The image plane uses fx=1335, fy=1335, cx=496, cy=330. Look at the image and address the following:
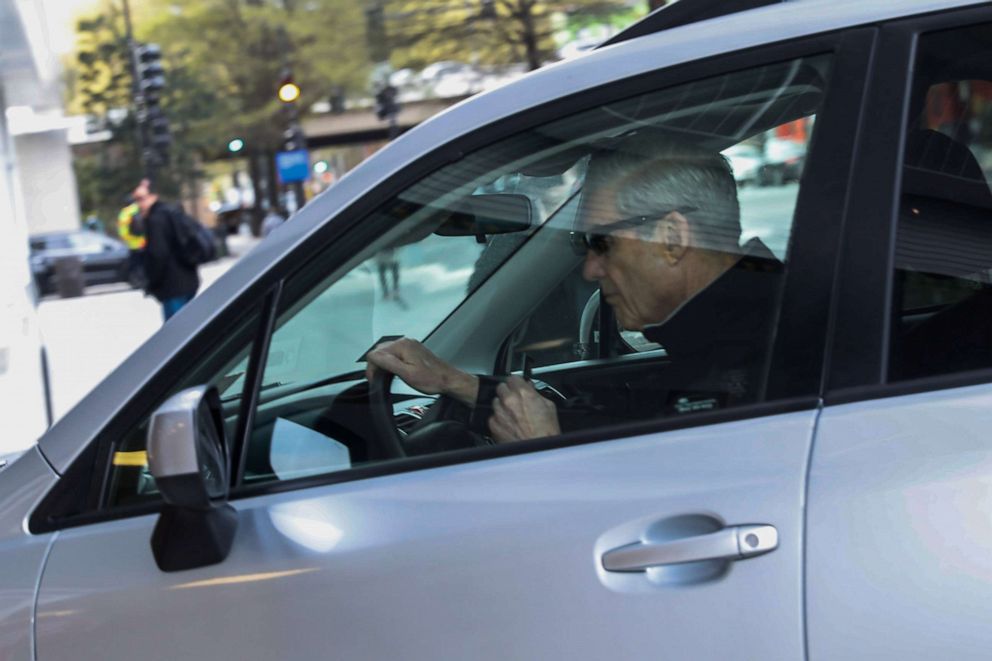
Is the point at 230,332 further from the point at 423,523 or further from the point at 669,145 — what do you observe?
the point at 669,145

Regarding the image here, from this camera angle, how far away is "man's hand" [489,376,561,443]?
1993mm

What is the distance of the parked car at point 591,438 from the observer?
1691mm

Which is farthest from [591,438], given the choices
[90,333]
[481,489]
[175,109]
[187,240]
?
[175,109]

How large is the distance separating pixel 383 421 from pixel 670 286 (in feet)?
1.70

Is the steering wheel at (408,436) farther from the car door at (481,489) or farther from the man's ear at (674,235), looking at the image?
the man's ear at (674,235)

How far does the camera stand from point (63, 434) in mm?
2055

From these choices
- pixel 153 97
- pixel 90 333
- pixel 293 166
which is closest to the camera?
pixel 90 333

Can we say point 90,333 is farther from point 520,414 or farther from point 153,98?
point 520,414

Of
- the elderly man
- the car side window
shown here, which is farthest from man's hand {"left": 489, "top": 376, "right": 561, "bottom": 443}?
the car side window

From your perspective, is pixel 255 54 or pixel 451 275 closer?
pixel 451 275

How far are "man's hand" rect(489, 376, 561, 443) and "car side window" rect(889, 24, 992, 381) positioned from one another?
505 mm

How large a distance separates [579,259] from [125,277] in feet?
92.2

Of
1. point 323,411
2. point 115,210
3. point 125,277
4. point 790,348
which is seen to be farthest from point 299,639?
point 115,210

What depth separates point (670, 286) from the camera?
220cm
